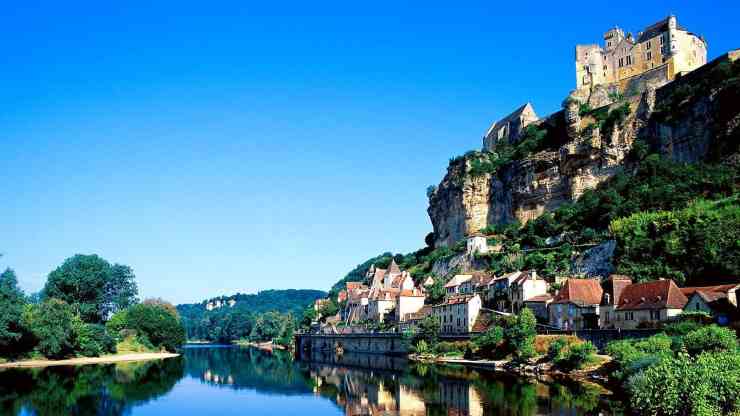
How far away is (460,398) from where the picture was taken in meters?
37.5

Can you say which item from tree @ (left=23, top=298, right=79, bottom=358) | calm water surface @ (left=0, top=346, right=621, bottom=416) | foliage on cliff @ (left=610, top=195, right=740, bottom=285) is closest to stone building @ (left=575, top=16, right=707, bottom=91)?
foliage on cliff @ (left=610, top=195, right=740, bottom=285)

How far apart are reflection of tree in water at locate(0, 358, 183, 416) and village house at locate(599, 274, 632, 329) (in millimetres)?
31305

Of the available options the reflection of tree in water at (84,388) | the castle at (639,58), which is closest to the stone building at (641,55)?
the castle at (639,58)

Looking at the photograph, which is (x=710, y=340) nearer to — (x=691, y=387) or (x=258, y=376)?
(x=691, y=387)

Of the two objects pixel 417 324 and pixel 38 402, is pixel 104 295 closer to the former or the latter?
pixel 417 324

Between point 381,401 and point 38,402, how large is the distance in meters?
19.8

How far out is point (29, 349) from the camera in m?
67.8

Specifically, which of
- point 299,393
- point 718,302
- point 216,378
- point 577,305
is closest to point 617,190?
point 577,305

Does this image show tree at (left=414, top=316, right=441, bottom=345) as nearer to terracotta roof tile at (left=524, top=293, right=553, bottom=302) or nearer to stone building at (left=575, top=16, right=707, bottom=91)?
terracotta roof tile at (left=524, top=293, right=553, bottom=302)

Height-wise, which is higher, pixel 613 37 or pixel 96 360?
pixel 613 37

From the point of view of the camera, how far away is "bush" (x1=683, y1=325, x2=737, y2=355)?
3356 centimetres

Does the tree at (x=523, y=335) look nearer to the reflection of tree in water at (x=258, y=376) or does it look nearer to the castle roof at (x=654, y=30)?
the reflection of tree in water at (x=258, y=376)

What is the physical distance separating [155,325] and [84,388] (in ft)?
139

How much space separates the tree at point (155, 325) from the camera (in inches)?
3445
